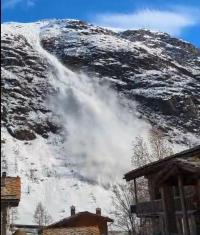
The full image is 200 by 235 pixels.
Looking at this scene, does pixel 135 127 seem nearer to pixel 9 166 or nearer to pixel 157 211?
pixel 9 166

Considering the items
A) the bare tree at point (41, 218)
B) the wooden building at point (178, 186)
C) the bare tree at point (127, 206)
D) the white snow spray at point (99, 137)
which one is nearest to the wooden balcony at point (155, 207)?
the wooden building at point (178, 186)

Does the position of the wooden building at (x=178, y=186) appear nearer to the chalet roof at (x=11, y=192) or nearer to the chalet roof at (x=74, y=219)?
the chalet roof at (x=11, y=192)

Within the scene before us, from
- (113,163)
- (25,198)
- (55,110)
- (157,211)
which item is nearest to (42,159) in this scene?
(113,163)

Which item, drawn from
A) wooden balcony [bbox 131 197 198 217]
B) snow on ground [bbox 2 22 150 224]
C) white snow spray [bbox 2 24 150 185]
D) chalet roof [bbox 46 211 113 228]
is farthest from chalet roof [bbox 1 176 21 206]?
white snow spray [bbox 2 24 150 185]

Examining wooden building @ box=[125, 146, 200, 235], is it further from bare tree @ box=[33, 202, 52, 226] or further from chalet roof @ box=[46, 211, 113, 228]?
bare tree @ box=[33, 202, 52, 226]

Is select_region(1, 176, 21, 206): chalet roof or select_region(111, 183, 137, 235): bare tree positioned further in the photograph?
select_region(111, 183, 137, 235): bare tree

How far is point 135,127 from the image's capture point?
179 m

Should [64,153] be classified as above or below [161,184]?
above

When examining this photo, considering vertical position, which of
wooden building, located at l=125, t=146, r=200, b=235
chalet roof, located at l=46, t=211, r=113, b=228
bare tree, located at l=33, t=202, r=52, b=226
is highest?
bare tree, located at l=33, t=202, r=52, b=226

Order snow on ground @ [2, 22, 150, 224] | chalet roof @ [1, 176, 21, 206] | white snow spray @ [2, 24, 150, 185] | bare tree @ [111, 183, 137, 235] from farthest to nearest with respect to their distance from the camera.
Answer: white snow spray @ [2, 24, 150, 185] → snow on ground @ [2, 22, 150, 224] → bare tree @ [111, 183, 137, 235] → chalet roof @ [1, 176, 21, 206]

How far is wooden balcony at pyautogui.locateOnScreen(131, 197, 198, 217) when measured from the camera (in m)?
26.6

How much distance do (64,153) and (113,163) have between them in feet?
56.4

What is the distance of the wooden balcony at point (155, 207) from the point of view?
87.4ft

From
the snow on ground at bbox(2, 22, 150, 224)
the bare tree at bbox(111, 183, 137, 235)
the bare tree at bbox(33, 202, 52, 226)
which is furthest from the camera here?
the snow on ground at bbox(2, 22, 150, 224)
